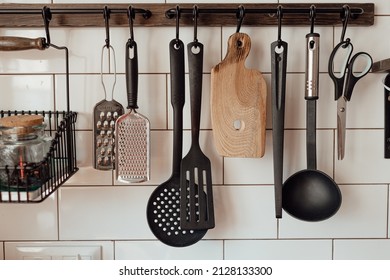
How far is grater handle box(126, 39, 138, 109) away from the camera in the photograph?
2.51 ft

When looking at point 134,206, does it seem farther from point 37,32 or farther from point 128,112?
point 37,32

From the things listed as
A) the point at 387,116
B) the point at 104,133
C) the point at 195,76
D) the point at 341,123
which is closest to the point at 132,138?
the point at 104,133

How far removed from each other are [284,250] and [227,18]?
46 centimetres

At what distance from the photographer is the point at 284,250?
34.4 inches

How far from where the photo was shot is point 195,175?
819 millimetres

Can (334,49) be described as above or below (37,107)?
above

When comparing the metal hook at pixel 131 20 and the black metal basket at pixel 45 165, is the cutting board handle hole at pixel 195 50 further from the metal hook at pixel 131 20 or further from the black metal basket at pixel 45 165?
the black metal basket at pixel 45 165

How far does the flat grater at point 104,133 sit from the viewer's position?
31.0 inches

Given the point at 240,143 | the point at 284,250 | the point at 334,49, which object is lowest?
the point at 284,250

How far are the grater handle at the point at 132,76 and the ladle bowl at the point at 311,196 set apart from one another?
0.32 meters

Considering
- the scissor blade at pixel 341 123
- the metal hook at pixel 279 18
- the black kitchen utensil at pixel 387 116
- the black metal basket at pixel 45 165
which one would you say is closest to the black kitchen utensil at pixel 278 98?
the metal hook at pixel 279 18

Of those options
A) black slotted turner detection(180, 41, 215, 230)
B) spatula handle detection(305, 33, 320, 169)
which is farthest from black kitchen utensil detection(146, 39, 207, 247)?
spatula handle detection(305, 33, 320, 169)

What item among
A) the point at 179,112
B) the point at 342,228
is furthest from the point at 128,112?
the point at 342,228

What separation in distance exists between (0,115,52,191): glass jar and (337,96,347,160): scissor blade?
1.64 feet
